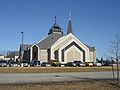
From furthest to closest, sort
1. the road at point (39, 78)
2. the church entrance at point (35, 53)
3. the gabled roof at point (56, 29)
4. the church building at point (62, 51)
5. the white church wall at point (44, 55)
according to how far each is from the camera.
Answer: the gabled roof at point (56, 29) → the church entrance at point (35, 53) → the white church wall at point (44, 55) → the church building at point (62, 51) → the road at point (39, 78)

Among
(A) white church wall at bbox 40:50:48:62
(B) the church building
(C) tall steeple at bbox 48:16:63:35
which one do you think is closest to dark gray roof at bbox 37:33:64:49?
(B) the church building

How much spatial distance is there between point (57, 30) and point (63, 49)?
24952 millimetres

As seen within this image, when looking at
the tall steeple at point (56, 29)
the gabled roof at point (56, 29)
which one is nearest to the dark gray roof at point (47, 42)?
the tall steeple at point (56, 29)

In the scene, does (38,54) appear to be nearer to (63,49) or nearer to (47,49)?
(47,49)

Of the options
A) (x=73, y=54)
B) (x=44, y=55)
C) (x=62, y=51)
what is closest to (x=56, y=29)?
(x=44, y=55)

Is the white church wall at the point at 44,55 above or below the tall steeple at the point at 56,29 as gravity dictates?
below

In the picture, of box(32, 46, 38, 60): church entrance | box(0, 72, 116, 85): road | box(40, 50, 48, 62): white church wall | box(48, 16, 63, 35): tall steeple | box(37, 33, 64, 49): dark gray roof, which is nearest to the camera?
box(0, 72, 116, 85): road

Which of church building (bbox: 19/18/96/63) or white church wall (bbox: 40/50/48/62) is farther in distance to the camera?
white church wall (bbox: 40/50/48/62)

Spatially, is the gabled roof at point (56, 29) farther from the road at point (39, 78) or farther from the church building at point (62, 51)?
the road at point (39, 78)

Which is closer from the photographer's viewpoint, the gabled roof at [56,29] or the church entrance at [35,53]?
the church entrance at [35,53]

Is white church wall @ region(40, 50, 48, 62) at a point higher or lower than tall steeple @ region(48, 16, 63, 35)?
lower

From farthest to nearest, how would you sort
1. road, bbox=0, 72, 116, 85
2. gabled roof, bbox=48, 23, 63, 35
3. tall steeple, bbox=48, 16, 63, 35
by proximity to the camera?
gabled roof, bbox=48, 23, 63, 35 < tall steeple, bbox=48, 16, 63, 35 < road, bbox=0, 72, 116, 85

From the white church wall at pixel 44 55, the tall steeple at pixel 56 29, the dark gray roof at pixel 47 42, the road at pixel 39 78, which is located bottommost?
the road at pixel 39 78

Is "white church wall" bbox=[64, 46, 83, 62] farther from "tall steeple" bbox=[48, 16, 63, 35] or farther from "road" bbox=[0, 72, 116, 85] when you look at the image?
"road" bbox=[0, 72, 116, 85]
